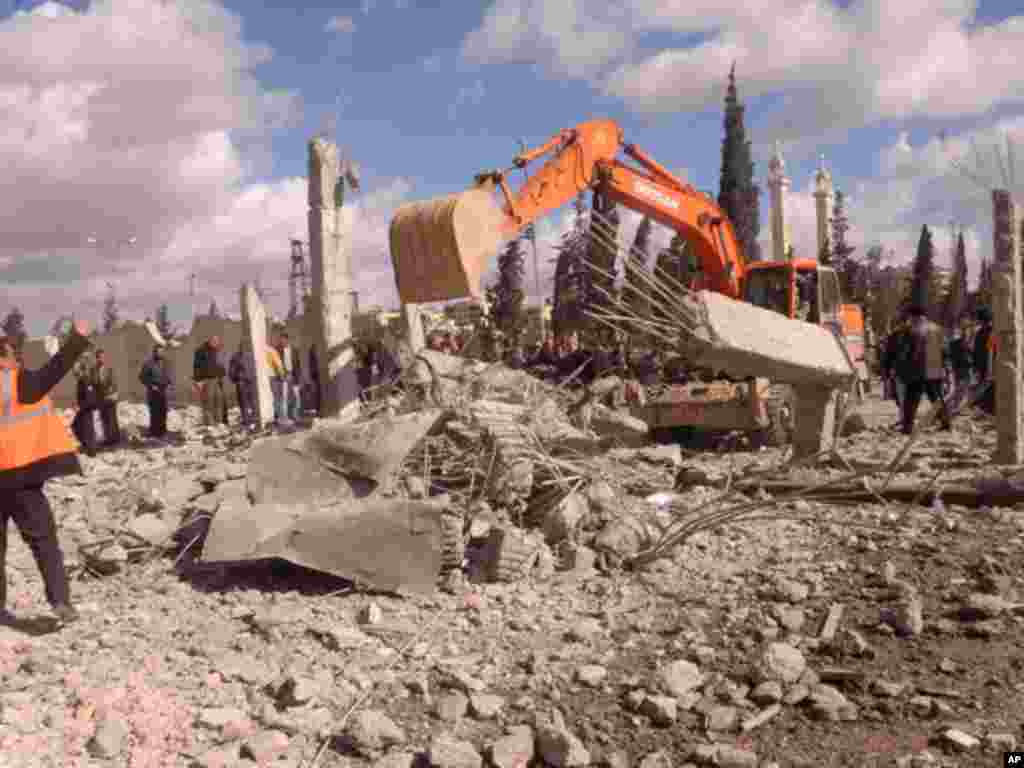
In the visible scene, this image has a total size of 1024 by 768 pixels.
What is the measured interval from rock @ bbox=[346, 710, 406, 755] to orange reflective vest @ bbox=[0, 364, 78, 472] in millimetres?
2242

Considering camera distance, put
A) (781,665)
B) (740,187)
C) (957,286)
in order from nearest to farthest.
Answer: (781,665) → (740,187) → (957,286)

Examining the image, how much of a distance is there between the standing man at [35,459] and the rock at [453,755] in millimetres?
2335

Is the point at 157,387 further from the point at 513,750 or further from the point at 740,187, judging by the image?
the point at 740,187

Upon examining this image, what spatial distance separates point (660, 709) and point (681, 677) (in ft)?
1.06

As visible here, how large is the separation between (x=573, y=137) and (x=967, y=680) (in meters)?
6.40

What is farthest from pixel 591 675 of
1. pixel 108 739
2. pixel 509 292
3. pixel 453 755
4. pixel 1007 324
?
pixel 509 292

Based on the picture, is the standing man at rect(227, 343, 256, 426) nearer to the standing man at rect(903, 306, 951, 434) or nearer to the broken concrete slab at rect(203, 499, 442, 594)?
the broken concrete slab at rect(203, 499, 442, 594)

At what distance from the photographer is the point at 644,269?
5.49 m

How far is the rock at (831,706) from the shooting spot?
141 inches

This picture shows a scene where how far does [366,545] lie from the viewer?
16.4ft

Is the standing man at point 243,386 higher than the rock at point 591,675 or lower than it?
higher

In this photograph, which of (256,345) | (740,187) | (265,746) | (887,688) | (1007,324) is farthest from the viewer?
(740,187)

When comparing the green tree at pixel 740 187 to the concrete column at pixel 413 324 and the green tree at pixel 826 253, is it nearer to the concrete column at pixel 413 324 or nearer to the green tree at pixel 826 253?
the green tree at pixel 826 253

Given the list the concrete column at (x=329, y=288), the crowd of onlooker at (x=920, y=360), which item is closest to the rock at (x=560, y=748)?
the concrete column at (x=329, y=288)
